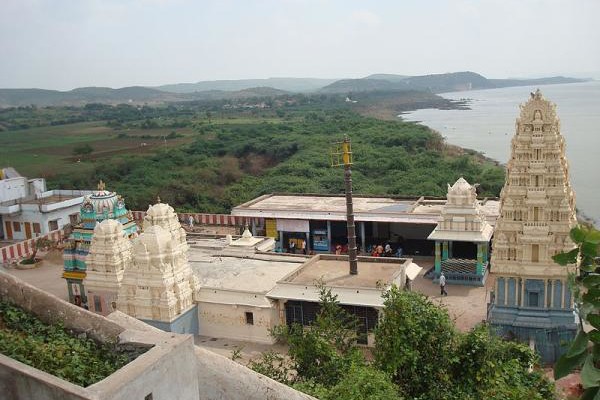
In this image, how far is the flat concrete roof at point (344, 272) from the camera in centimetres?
1820

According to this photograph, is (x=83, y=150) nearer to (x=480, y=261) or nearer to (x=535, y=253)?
(x=480, y=261)

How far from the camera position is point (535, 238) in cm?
1689

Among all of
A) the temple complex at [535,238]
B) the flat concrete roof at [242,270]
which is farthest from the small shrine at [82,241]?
the temple complex at [535,238]

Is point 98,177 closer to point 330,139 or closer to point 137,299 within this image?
point 330,139

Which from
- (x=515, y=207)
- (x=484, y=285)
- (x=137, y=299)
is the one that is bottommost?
(x=484, y=285)

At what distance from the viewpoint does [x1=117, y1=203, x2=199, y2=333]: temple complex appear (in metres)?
17.8

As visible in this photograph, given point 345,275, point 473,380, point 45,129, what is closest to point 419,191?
point 345,275

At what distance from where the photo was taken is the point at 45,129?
105 m

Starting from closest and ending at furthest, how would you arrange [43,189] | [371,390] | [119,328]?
[119,328]
[371,390]
[43,189]

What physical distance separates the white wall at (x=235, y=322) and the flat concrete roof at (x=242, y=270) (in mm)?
612

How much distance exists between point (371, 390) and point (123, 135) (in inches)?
3328

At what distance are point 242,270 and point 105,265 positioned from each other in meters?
4.53

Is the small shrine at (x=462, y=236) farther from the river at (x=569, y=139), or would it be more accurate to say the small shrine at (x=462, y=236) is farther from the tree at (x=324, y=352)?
the river at (x=569, y=139)

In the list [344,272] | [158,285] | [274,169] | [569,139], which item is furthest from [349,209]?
[569,139]
